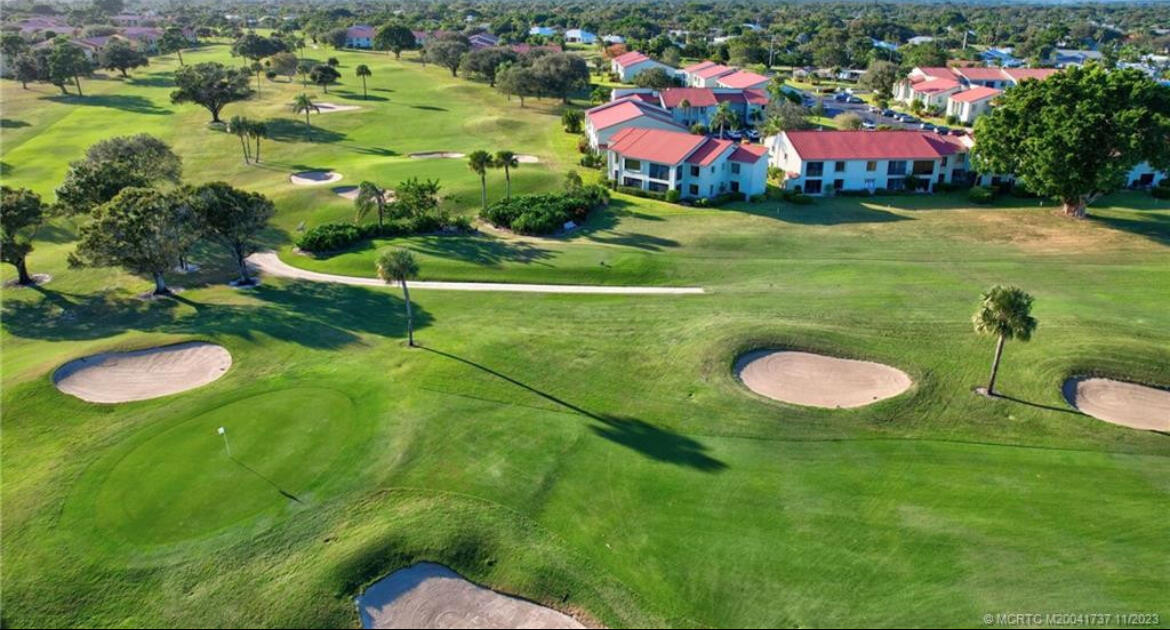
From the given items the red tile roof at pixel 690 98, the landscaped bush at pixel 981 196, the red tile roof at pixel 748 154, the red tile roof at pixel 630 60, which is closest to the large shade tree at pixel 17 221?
the red tile roof at pixel 748 154

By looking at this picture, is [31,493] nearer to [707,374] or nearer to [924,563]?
[707,374]

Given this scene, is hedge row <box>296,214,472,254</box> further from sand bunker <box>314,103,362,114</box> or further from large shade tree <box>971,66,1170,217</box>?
sand bunker <box>314,103,362,114</box>

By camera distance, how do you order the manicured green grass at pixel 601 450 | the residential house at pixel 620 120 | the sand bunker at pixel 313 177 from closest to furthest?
the manicured green grass at pixel 601 450, the sand bunker at pixel 313 177, the residential house at pixel 620 120

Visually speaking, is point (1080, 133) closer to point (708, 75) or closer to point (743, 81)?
point (743, 81)

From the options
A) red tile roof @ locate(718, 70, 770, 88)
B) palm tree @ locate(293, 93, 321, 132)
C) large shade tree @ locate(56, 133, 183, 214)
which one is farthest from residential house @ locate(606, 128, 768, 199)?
red tile roof @ locate(718, 70, 770, 88)

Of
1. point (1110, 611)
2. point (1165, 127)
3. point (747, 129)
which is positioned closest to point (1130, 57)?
point (747, 129)

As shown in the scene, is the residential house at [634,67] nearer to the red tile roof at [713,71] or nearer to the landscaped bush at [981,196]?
the red tile roof at [713,71]
